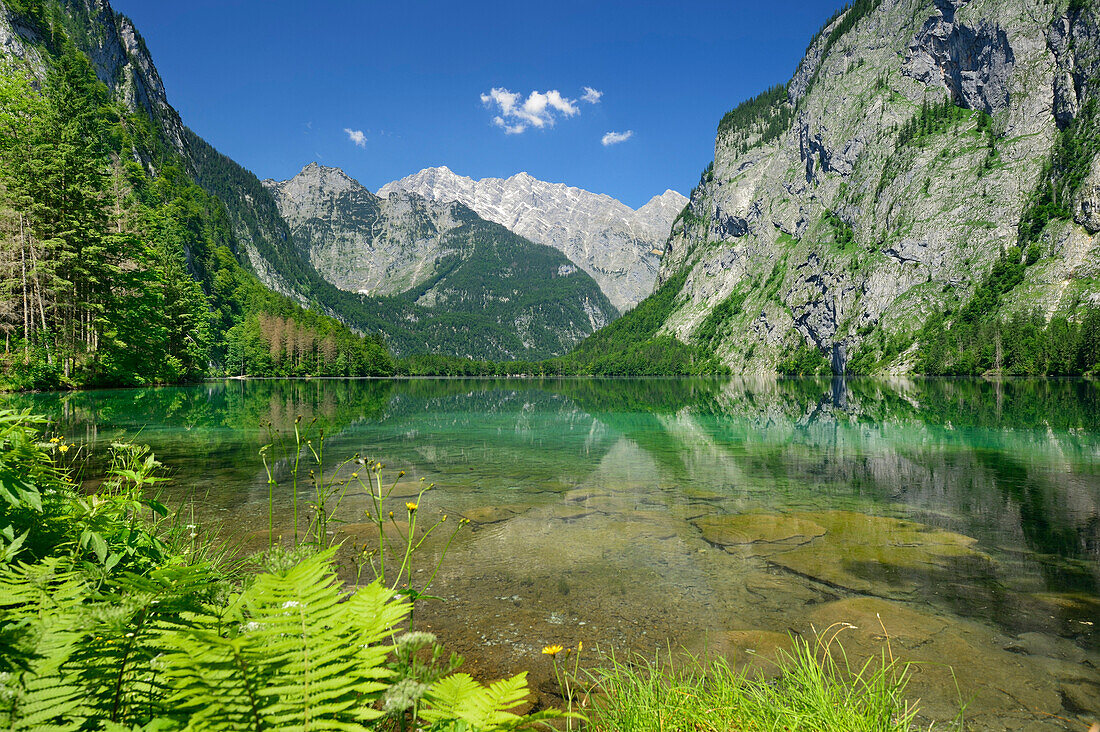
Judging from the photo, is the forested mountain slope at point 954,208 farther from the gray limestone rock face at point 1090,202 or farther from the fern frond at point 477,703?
the fern frond at point 477,703

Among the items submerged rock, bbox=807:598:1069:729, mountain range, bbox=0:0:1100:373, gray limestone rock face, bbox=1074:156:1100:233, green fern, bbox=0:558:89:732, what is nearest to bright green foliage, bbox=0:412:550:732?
green fern, bbox=0:558:89:732

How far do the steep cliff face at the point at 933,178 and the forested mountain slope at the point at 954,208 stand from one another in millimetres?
436

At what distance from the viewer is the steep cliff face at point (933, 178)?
13512 cm

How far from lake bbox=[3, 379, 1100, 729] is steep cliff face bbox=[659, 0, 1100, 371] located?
478 feet

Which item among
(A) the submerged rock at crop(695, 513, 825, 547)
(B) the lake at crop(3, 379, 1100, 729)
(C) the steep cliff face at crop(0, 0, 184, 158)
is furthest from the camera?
(C) the steep cliff face at crop(0, 0, 184, 158)

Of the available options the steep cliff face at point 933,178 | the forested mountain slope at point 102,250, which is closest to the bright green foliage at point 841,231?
the steep cliff face at point 933,178

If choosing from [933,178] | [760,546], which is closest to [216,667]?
[760,546]

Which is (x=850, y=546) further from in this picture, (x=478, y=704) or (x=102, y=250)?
(x=102, y=250)

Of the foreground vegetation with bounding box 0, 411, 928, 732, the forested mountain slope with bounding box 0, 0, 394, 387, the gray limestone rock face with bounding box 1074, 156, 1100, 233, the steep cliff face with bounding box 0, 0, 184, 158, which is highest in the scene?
the steep cliff face with bounding box 0, 0, 184, 158

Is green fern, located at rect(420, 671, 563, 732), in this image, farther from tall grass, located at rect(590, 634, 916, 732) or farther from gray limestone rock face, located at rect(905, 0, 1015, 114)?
gray limestone rock face, located at rect(905, 0, 1015, 114)

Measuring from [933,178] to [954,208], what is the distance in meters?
14.7

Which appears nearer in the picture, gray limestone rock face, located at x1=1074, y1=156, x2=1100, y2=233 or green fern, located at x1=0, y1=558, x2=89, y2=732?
green fern, located at x1=0, y1=558, x2=89, y2=732

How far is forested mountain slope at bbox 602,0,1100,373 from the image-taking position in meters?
121

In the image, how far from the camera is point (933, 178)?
15875 cm
